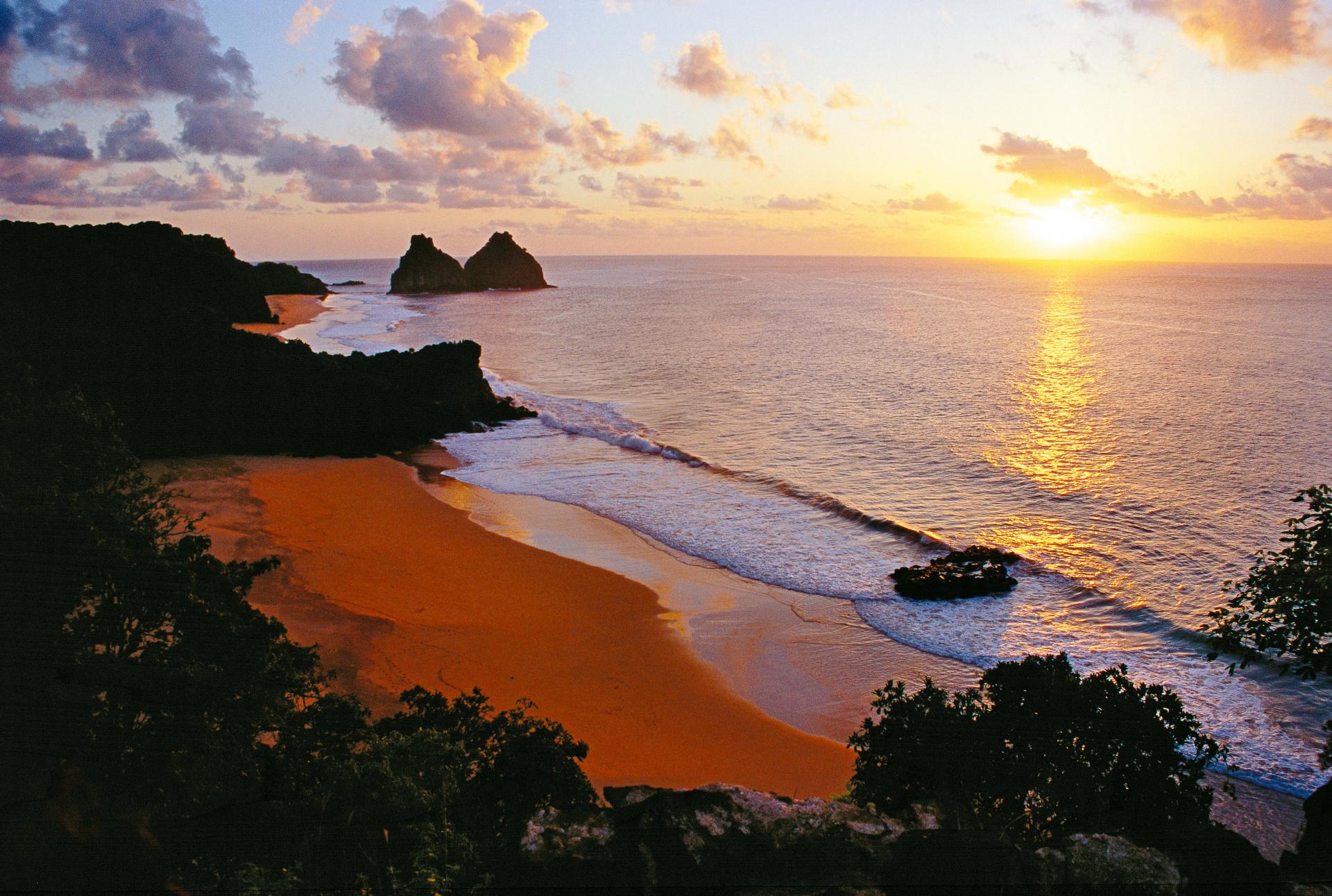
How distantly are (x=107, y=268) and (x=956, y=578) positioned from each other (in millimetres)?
46296

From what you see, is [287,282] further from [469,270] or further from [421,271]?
[469,270]

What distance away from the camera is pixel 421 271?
160 m

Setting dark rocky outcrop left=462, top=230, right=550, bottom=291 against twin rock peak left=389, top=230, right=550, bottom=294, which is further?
dark rocky outcrop left=462, top=230, right=550, bottom=291

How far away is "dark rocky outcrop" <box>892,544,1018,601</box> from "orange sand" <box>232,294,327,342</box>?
5896 centimetres

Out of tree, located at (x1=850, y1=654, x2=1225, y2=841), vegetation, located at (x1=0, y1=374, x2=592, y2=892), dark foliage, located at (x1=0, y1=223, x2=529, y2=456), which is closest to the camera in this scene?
vegetation, located at (x1=0, y1=374, x2=592, y2=892)

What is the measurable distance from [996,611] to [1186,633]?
13.3 ft

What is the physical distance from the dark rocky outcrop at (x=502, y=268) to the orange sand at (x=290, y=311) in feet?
124

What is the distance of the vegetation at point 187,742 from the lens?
760 centimetres

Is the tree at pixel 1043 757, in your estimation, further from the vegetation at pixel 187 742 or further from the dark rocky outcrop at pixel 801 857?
the vegetation at pixel 187 742

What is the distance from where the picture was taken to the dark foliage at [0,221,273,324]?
1518 inches

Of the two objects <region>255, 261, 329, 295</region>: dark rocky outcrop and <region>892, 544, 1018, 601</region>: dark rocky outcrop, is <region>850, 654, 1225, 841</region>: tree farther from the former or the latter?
<region>255, 261, 329, 295</region>: dark rocky outcrop

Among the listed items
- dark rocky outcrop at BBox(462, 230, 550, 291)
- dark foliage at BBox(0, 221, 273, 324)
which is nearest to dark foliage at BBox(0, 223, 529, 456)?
dark foliage at BBox(0, 221, 273, 324)

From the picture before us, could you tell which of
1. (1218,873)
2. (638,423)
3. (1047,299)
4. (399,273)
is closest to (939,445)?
(638,423)

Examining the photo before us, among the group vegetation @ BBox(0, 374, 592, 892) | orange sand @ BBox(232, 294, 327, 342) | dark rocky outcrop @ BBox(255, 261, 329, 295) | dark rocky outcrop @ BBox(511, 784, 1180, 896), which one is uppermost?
dark rocky outcrop @ BBox(255, 261, 329, 295)
